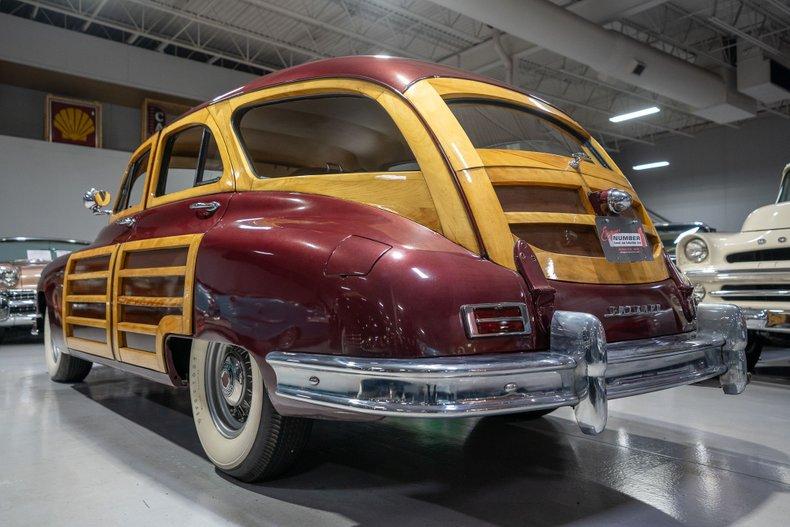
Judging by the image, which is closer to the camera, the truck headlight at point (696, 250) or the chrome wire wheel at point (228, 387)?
the chrome wire wheel at point (228, 387)

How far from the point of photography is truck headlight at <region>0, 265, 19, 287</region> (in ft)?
22.5

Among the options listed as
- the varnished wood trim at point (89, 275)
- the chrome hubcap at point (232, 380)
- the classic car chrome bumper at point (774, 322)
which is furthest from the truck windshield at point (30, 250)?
the classic car chrome bumper at point (774, 322)

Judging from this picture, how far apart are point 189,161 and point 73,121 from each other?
11.4 m

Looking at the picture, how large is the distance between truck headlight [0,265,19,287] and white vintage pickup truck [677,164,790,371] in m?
7.12

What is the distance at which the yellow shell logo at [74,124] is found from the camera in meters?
12.5

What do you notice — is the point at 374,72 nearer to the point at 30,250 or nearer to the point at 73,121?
the point at 30,250

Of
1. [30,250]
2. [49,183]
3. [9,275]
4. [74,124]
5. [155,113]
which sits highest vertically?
[155,113]

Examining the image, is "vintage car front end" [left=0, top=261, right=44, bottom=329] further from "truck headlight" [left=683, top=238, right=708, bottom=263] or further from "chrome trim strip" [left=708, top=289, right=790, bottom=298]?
"chrome trim strip" [left=708, top=289, right=790, bottom=298]

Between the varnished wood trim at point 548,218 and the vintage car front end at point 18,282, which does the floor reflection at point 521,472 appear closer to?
the varnished wood trim at point 548,218

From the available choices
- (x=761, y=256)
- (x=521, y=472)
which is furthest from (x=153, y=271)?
(x=761, y=256)

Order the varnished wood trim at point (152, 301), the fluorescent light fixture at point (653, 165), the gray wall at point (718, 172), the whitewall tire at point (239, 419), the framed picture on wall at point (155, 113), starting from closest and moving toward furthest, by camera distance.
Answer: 1. the whitewall tire at point (239, 419)
2. the varnished wood trim at point (152, 301)
3. the framed picture on wall at point (155, 113)
4. the gray wall at point (718, 172)
5. the fluorescent light fixture at point (653, 165)

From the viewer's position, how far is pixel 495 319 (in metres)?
1.84

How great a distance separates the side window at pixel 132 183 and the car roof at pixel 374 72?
145 centimetres

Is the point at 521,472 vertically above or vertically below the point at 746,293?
below
